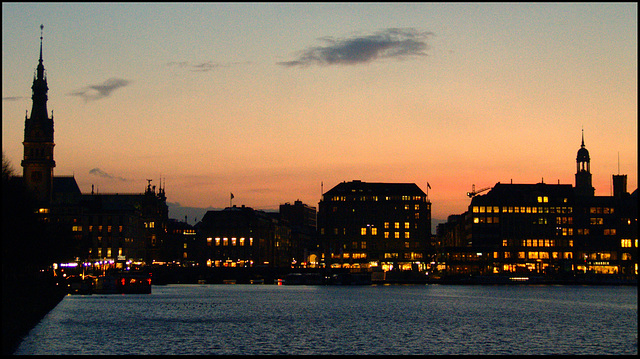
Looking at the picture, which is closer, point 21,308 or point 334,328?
point 21,308

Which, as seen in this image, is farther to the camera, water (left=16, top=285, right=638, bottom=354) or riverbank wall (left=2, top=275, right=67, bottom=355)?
water (left=16, top=285, right=638, bottom=354)

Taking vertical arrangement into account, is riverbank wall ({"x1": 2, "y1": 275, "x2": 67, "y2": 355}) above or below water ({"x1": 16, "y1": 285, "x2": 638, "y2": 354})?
above

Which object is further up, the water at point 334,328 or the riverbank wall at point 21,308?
the riverbank wall at point 21,308

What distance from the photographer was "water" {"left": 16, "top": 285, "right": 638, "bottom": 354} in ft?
261

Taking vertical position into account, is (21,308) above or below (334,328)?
above

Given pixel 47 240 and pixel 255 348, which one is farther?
pixel 47 240

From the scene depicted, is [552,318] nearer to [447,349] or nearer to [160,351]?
[447,349]

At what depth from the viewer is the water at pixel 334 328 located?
79.6m

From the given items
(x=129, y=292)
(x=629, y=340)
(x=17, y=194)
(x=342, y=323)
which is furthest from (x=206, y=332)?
(x=129, y=292)

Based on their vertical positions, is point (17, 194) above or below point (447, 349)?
above

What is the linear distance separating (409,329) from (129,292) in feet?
350

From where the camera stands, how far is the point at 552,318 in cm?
11738

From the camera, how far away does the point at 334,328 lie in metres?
100

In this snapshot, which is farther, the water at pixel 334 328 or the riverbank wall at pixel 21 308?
the water at pixel 334 328
